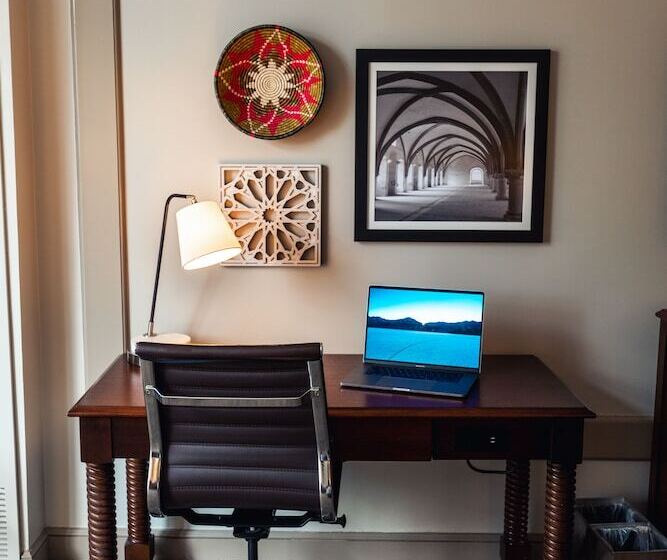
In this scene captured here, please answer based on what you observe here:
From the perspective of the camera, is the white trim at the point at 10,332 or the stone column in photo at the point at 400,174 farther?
the stone column in photo at the point at 400,174

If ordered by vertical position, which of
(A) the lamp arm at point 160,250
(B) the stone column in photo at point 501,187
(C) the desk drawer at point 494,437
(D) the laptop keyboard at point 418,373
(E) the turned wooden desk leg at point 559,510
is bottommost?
(E) the turned wooden desk leg at point 559,510

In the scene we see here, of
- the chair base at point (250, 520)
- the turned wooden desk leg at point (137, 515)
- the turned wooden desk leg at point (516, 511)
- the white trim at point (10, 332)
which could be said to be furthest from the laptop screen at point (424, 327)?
the white trim at point (10, 332)

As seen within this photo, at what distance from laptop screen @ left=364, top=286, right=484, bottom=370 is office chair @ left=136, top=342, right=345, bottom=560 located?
1.73ft

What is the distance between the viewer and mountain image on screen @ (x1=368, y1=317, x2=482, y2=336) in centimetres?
214

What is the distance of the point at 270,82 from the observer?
2307 mm

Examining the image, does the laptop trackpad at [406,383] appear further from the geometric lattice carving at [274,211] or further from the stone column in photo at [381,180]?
the stone column in photo at [381,180]

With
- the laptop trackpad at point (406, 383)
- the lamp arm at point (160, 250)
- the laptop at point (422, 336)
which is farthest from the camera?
the lamp arm at point (160, 250)

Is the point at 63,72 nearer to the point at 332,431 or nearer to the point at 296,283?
the point at 296,283

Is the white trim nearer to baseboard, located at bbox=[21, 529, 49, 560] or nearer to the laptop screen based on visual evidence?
baseboard, located at bbox=[21, 529, 49, 560]

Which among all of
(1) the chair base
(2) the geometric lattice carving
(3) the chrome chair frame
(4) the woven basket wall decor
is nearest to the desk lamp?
(2) the geometric lattice carving

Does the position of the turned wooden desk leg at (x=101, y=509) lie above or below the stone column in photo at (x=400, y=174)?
below

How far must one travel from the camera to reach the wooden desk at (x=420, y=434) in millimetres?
1865

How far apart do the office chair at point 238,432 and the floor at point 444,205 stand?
867 mm

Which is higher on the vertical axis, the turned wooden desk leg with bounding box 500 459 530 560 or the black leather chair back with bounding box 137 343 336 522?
the black leather chair back with bounding box 137 343 336 522
